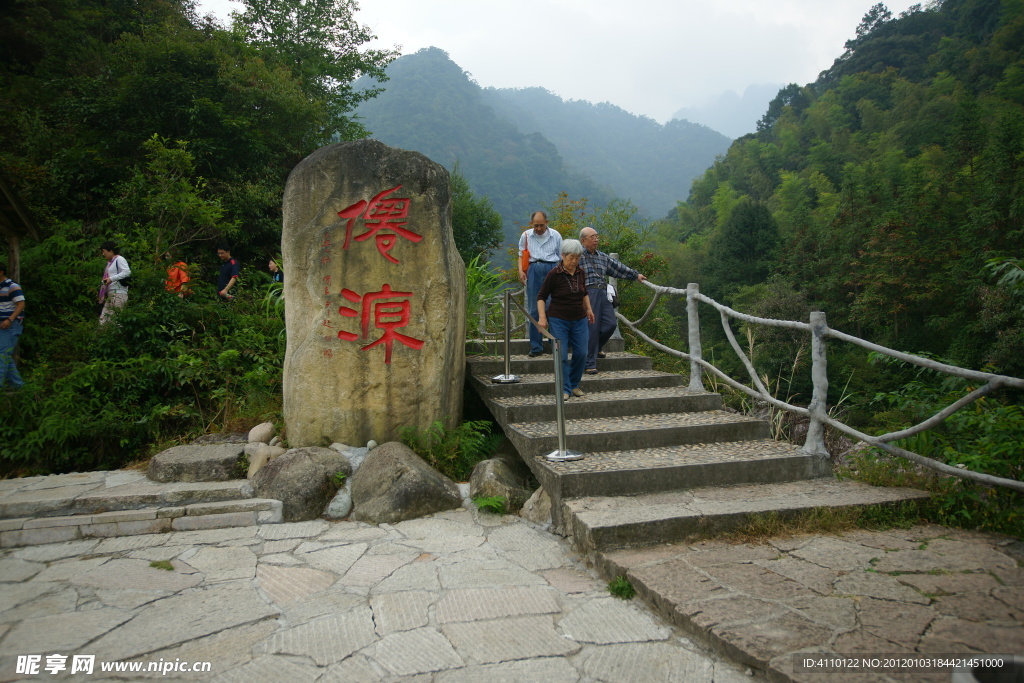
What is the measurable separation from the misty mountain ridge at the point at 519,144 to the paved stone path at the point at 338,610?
32.8m

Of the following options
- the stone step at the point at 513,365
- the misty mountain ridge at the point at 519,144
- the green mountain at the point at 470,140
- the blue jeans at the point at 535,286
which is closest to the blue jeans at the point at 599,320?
the stone step at the point at 513,365

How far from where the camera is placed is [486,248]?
68.9 feet

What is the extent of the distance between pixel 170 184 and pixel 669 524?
7.81 m

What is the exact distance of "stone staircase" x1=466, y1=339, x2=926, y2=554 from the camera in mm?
3408

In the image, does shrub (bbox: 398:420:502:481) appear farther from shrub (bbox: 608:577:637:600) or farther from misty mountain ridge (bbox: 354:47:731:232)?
misty mountain ridge (bbox: 354:47:731:232)

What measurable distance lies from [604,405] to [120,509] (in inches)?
145

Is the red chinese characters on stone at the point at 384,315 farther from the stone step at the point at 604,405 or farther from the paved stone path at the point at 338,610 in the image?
the paved stone path at the point at 338,610

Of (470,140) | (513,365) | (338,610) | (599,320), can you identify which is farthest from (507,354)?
(470,140)

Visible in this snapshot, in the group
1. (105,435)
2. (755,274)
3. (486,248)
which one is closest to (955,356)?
(486,248)

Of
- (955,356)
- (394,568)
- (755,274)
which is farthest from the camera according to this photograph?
(755,274)

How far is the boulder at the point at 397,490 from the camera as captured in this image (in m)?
4.07

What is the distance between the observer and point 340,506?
13.6 feet

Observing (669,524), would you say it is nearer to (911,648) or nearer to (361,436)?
(911,648)
